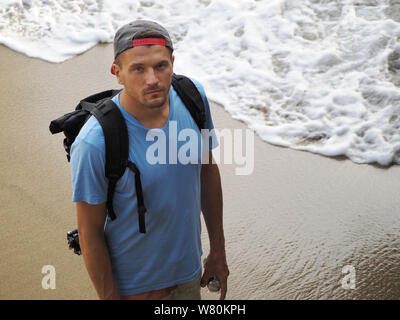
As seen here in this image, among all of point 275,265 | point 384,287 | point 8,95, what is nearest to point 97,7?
point 8,95

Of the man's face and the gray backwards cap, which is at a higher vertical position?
the gray backwards cap

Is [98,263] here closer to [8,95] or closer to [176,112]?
[176,112]

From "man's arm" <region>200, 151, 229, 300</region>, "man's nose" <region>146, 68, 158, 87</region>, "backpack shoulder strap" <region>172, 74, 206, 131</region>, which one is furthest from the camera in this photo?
"man's arm" <region>200, 151, 229, 300</region>

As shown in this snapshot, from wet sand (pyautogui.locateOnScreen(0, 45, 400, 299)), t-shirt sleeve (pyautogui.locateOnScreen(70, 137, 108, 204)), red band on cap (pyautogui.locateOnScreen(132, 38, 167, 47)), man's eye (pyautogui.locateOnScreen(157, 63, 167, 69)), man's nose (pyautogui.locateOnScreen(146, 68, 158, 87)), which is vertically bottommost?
wet sand (pyautogui.locateOnScreen(0, 45, 400, 299))

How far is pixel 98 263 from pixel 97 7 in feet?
20.1

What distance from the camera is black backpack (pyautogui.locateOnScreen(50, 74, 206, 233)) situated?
1745mm

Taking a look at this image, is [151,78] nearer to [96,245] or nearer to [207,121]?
[207,121]

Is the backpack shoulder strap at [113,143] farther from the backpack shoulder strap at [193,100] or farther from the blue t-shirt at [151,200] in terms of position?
the backpack shoulder strap at [193,100]

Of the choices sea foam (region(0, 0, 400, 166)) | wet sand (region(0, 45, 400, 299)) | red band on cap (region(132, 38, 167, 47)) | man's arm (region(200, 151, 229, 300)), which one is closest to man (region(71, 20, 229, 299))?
red band on cap (region(132, 38, 167, 47))

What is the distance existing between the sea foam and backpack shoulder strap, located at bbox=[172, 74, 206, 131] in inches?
114

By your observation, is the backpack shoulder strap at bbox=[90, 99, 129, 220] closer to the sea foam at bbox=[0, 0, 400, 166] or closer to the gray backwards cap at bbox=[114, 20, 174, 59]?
the gray backwards cap at bbox=[114, 20, 174, 59]

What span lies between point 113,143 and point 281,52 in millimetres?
4925

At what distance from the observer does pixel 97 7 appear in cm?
723

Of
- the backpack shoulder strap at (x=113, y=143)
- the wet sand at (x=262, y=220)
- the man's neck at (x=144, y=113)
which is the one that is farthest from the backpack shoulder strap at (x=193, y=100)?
the wet sand at (x=262, y=220)
